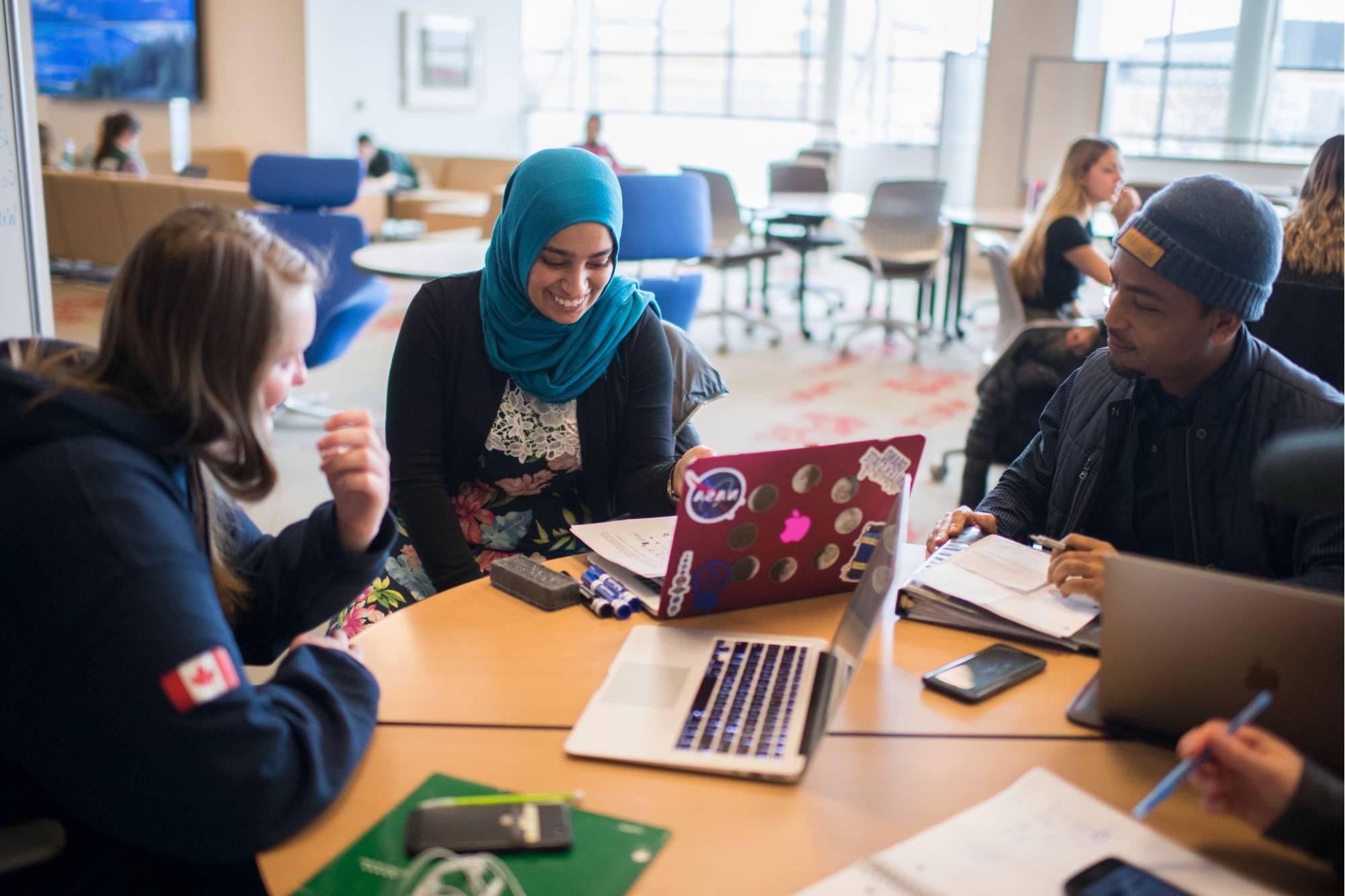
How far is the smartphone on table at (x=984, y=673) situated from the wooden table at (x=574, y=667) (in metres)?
0.01

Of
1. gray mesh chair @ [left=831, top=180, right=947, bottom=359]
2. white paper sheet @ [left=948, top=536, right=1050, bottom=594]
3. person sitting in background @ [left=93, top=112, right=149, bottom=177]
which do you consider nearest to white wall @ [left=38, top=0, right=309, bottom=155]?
person sitting in background @ [left=93, top=112, right=149, bottom=177]

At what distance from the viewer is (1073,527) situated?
1650mm

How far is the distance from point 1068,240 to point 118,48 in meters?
9.09

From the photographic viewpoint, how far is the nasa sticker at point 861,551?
4.70 feet

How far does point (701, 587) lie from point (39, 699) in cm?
72

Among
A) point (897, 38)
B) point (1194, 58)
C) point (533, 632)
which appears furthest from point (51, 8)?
point (533, 632)

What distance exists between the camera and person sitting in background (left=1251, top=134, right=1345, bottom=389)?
2.86 meters

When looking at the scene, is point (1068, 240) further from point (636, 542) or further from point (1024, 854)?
point (1024, 854)

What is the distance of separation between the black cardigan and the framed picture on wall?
9682 millimetres

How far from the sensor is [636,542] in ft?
5.22

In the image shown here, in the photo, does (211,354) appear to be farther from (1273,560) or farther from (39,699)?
(1273,560)

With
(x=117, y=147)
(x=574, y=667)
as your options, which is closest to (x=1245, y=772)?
(x=574, y=667)

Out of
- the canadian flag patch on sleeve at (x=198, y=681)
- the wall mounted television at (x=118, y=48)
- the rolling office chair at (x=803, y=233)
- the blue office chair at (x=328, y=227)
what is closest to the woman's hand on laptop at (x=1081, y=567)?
the canadian flag patch on sleeve at (x=198, y=681)

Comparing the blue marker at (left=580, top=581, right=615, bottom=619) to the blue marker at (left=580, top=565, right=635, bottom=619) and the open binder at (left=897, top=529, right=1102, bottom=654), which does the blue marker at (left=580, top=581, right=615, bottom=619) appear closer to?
the blue marker at (left=580, top=565, right=635, bottom=619)
